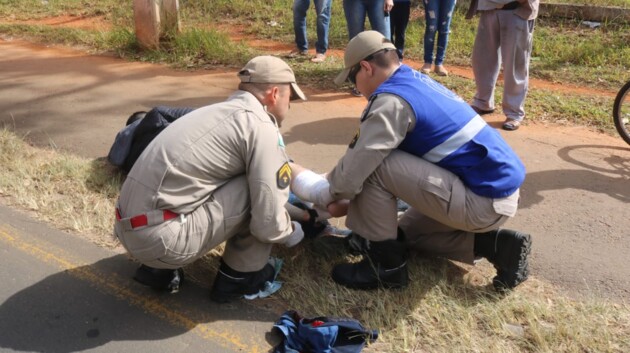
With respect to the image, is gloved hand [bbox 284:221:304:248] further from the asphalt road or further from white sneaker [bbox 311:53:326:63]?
white sneaker [bbox 311:53:326:63]

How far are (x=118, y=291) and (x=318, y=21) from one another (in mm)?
5307

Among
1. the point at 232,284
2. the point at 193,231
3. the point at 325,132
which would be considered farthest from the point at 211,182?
the point at 325,132

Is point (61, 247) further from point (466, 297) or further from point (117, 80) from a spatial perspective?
point (117, 80)

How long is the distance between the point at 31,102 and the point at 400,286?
4971 millimetres

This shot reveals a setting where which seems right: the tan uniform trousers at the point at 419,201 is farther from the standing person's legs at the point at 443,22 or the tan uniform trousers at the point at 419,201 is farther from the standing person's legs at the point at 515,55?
the standing person's legs at the point at 443,22

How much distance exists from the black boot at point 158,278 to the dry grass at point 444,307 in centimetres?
17

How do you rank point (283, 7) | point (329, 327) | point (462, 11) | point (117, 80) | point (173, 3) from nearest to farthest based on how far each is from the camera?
point (329, 327) < point (117, 80) < point (173, 3) < point (462, 11) < point (283, 7)

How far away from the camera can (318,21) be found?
7.73m

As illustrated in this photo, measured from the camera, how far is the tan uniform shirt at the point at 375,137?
2.87 metres

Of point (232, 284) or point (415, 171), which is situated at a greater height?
point (415, 171)

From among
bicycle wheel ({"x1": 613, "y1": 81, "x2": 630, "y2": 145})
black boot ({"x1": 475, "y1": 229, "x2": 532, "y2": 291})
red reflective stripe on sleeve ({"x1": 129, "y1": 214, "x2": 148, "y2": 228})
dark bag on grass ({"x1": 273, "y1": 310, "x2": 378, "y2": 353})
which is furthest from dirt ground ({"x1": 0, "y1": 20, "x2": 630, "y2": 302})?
red reflective stripe on sleeve ({"x1": 129, "y1": 214, "x2": 148, "y2": 228})

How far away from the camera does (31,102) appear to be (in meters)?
6.47

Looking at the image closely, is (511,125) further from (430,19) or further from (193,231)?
(193,231)

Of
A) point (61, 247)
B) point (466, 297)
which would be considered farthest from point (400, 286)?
point (61, 247)
